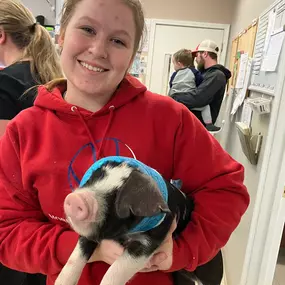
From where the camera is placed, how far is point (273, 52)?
1.44 meters

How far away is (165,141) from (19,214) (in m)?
0.39

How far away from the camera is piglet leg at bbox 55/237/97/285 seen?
0.61 meters

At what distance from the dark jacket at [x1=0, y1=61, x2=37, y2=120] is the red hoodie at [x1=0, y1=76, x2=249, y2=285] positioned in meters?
0.61

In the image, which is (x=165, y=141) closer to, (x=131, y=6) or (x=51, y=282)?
(x=131, y=6)

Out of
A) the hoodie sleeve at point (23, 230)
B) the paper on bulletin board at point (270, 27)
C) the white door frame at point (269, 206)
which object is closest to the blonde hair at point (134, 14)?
the hoodie sleeve at point (23, 230)

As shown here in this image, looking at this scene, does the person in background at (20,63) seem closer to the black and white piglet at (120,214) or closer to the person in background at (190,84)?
the black and white piglet at (120,214)

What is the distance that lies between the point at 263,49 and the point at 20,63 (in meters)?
1.20

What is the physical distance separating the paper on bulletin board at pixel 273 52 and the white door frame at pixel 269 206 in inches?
2.8

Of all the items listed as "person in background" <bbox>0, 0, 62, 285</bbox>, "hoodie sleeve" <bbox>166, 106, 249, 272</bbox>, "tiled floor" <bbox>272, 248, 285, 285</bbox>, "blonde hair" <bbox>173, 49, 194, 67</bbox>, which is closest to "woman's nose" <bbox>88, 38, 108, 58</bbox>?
"hoodie sleeve" <bbox>166, 106, 249, 272</bbox>

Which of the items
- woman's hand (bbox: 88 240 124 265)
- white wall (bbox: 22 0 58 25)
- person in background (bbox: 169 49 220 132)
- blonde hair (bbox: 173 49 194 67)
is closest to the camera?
woman's hand (bbox: 88 240 124 265)

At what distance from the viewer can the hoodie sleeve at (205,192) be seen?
2.50 ft

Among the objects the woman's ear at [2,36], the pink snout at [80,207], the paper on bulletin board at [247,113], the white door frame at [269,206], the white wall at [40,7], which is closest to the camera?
the pink snout at [80,207]

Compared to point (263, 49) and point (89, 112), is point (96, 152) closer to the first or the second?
point (89, 112)

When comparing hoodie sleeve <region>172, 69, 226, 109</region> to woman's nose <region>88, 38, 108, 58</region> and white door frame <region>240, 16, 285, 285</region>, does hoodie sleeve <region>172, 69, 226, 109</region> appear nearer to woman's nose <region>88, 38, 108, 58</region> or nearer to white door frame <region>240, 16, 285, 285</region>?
white door frame <region>240, 16, 285, 285</region>
